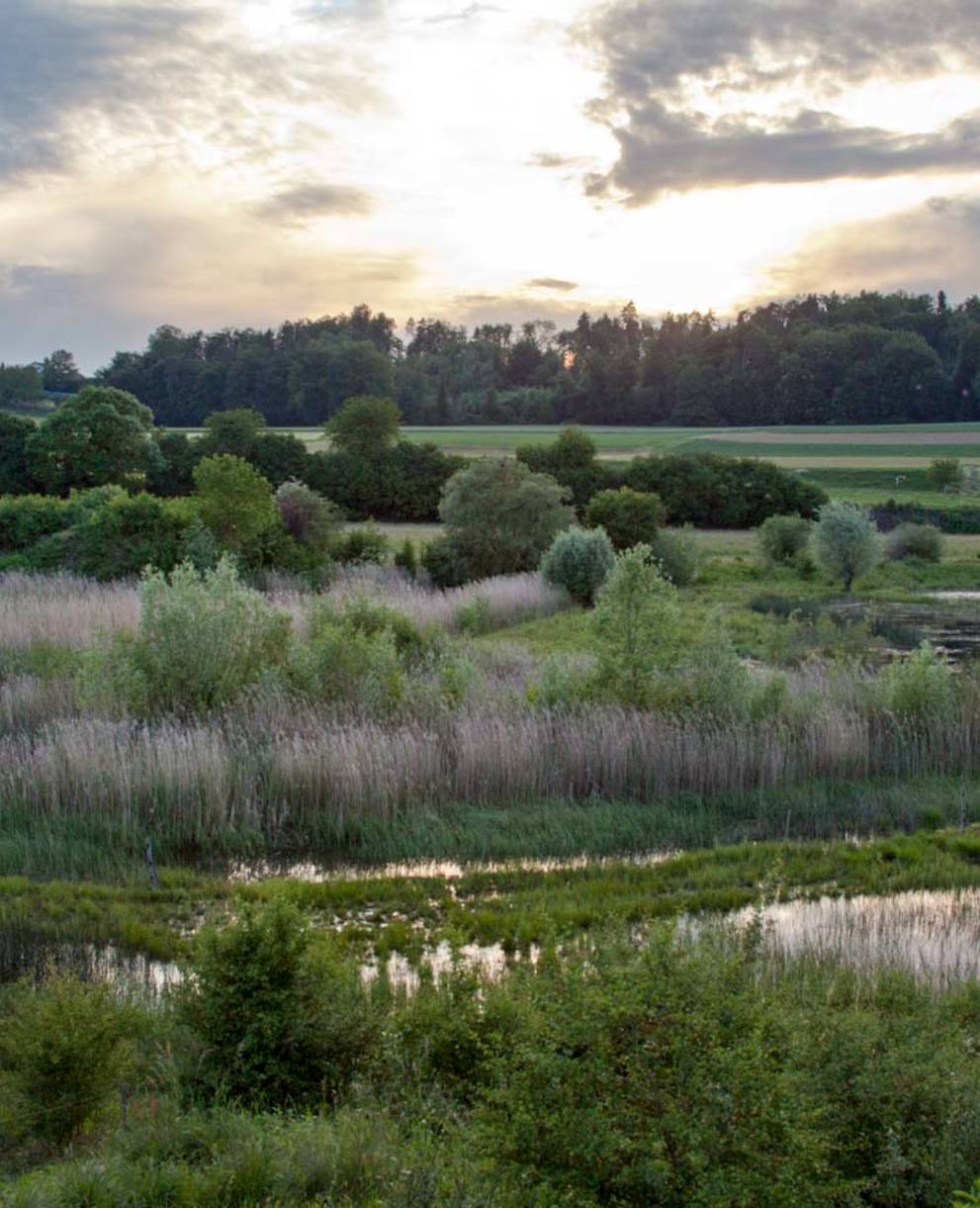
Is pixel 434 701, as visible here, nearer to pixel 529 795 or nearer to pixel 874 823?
pixel 529 795

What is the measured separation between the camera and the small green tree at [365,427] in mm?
43156

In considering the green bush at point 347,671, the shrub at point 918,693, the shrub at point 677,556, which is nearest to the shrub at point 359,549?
the shrub at point 677,556

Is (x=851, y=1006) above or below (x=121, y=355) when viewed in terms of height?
below

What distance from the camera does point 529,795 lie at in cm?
1132

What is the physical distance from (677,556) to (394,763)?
1897 centimetres

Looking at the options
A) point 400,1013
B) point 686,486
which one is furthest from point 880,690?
point 686,486

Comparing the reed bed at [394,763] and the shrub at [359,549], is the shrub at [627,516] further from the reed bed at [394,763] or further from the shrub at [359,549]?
the reed bed at [394,763]

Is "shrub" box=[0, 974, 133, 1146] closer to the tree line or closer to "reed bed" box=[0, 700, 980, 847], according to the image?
"reed bed" box=[0, 700, 980, 847]

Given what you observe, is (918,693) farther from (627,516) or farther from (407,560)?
(627,516)

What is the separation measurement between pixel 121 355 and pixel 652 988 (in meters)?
90.1

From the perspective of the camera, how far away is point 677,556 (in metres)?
29.0

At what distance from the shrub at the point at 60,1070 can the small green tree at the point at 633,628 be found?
8.26 metres

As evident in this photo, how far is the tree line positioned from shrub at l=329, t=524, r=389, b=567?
47095mm

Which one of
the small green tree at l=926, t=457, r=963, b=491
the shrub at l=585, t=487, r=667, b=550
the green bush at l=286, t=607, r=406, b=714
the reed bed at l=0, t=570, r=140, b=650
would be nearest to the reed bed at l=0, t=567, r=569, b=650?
the reed bed at l=0, t=570, r=140, b=650
